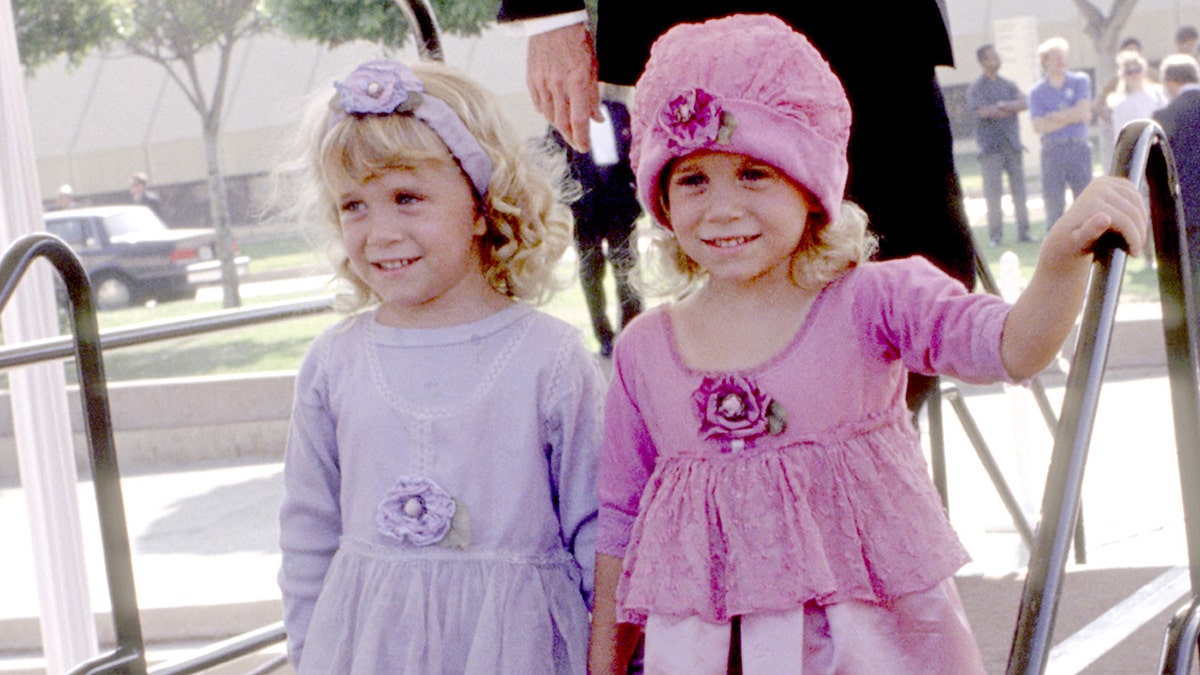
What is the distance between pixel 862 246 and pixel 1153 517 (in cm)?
435

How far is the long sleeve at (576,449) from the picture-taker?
2291 mm

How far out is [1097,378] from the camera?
1.78m

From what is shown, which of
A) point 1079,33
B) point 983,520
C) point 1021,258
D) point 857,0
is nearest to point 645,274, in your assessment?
point 857,0

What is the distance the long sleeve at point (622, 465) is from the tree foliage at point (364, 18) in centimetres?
1329

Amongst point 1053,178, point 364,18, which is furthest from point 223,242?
point 1053,178

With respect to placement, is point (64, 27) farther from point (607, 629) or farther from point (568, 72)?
point (607, 629)

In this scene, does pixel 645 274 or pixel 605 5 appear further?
pixel 605 5

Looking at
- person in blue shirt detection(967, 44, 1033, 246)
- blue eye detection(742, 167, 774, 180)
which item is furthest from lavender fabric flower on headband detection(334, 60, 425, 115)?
person in blue shirt detection(967, 44, 1033, 246)

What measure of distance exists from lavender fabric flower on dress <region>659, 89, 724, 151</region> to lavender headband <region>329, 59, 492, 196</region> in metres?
0.45

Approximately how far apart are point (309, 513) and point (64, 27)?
1500cm

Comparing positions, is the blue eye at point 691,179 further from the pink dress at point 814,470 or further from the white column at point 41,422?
the white column at point 41,422

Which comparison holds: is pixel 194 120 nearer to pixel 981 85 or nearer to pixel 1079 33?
pixel 1079 33

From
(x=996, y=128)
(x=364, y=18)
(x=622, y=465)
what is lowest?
(x=996, y=128)

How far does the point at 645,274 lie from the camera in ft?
7.55
